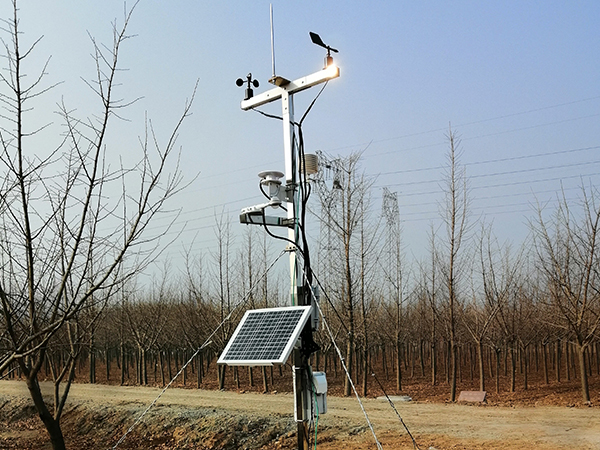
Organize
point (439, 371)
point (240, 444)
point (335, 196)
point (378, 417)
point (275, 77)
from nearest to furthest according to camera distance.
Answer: point (275, 77), point (240, 444), point (378, 417), point (335, 196), point (439, 371)

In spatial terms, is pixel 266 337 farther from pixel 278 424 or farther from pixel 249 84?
pixel 278 424

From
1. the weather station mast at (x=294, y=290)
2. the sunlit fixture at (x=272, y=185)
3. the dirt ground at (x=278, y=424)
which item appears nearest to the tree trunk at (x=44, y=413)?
the weather station mast at (x=294, y=290)

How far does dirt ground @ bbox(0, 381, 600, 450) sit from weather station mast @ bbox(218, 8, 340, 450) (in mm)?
4827

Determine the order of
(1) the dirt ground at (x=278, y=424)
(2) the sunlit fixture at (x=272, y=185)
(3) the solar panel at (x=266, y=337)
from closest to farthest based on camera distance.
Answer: (3) the solar panel at (x=266, y=337)
(2) the sunlit fixture at (x=272, y=185)
(1) the dirt ground at (x=278, y=424)

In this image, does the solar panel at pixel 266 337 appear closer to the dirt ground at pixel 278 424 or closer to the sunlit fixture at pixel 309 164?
the sunlit fixture at pixel 309 164

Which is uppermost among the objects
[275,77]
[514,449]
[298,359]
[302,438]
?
[275,77]

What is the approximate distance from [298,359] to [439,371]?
21.4m

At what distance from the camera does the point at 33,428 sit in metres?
13.9

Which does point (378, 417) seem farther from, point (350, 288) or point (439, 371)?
point (439, 371)

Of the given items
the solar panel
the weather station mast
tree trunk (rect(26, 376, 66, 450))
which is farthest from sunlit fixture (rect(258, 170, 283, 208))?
tree trunk (rect(26, 376, 66, 450))

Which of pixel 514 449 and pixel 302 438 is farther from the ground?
pixel 302 438

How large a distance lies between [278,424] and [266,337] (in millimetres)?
7639

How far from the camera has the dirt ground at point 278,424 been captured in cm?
885

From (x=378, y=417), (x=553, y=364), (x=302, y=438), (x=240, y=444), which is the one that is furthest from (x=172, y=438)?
(x=553, y=364)
